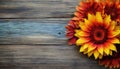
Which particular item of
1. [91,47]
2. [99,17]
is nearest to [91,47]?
[91,47]

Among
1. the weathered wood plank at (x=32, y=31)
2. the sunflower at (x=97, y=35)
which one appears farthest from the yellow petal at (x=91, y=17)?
the weathered wood plank at (x=32, y=31)

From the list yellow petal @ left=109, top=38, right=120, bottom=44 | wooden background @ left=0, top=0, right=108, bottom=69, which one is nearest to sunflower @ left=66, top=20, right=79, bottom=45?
wooden background @ left=0, top=0, right=108, bottom=69

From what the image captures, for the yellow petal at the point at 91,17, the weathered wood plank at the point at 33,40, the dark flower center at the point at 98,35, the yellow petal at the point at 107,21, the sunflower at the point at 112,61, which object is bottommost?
the sunflower at the point at 112,61

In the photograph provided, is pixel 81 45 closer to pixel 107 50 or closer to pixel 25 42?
pixel 107 50

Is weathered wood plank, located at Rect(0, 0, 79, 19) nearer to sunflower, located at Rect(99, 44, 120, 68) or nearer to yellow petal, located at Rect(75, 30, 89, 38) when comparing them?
yellow petal, located at Rect(75, 30, 89, 38)

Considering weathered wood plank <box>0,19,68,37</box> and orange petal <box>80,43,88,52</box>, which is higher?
weathered wood plank <box>0,19,68,37</box>

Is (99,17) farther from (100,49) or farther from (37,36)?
(37,36)

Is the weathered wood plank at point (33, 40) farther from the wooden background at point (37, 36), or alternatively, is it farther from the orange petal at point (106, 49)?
the orange petal at point (106, 49)
